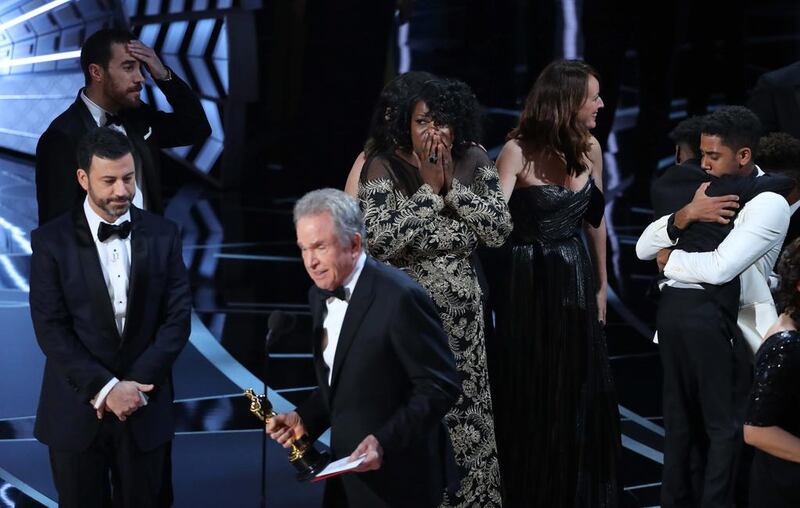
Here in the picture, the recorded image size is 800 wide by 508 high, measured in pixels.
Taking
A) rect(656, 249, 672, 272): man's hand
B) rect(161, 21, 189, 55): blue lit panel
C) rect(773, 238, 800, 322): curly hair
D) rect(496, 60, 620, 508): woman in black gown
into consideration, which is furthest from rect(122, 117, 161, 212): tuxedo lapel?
rect(161, 21, 189, 55): blue lit panel

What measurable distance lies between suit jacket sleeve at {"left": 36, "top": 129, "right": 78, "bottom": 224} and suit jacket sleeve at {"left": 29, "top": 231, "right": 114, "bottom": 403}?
61 centimetres

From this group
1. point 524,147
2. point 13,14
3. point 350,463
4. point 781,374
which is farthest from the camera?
point 13,14

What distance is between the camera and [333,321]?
3.00 metres

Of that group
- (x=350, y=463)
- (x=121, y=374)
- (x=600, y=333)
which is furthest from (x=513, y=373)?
(x=350, y=463)

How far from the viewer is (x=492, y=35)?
8125mm

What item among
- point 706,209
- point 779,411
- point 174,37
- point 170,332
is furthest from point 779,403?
point 174,37

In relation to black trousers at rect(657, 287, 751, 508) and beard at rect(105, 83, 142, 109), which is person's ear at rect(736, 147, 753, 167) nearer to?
black trousers at rect(657, 287, 751, 508)

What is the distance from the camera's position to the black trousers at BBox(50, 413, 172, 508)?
361 centimetres

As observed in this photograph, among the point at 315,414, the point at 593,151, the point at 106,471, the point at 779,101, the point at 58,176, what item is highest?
the point at 779,101

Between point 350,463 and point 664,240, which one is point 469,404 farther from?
point 350,463

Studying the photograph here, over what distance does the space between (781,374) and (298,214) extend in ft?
4.08

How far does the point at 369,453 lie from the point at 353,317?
1.09ft

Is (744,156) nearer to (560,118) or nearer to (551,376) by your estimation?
(560,118)

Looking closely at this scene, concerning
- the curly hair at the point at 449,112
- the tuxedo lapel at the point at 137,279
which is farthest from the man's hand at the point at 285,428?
the curly hair at the point at 449,112
